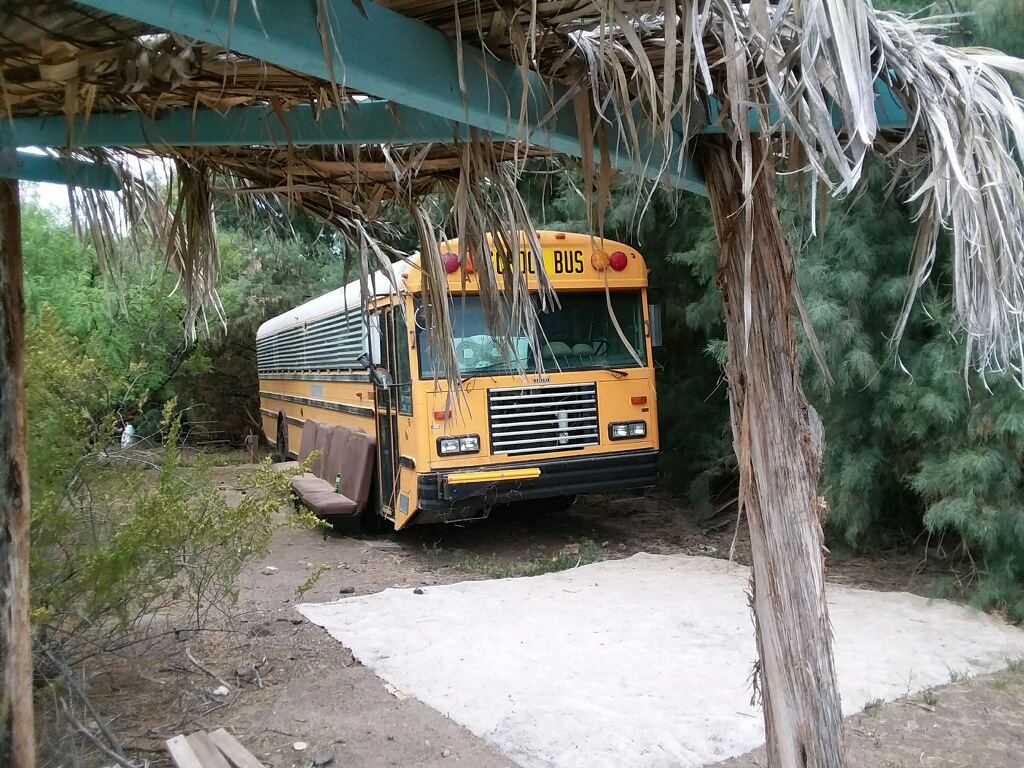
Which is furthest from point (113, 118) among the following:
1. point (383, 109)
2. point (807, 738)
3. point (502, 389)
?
point (502, 389)

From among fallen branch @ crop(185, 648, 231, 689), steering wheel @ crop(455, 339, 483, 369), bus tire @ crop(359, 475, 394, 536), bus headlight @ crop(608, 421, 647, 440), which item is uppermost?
steering wheel @ crop(455, 339, 483, 369)

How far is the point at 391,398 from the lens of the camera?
7883mm

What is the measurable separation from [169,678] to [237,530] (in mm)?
861

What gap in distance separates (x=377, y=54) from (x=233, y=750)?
2.95 meters

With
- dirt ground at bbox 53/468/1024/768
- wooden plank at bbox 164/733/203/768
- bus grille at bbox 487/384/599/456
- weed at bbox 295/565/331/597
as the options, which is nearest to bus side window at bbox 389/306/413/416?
bus grille at bbox 487/384/599/456

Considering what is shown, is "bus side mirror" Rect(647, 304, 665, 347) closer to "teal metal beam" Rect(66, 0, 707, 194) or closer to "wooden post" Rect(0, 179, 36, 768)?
"teal metal beam" Rect(66, 0, 707, 194)

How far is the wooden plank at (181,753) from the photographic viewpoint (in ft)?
10.7

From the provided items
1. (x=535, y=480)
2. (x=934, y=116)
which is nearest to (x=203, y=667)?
(x=535, y=480)

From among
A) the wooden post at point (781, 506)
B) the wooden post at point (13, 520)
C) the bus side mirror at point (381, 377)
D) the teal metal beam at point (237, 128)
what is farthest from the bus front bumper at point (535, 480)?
the wooden post at point (781, 506)

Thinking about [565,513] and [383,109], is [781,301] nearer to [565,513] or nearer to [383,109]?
[383,109]

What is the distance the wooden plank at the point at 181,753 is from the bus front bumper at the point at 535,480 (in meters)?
3.68

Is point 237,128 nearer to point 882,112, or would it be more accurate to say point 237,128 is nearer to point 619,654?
point 882,112

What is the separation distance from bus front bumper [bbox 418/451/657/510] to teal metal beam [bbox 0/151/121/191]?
13.8 feet

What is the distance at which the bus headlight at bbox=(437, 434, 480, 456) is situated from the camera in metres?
7.16
